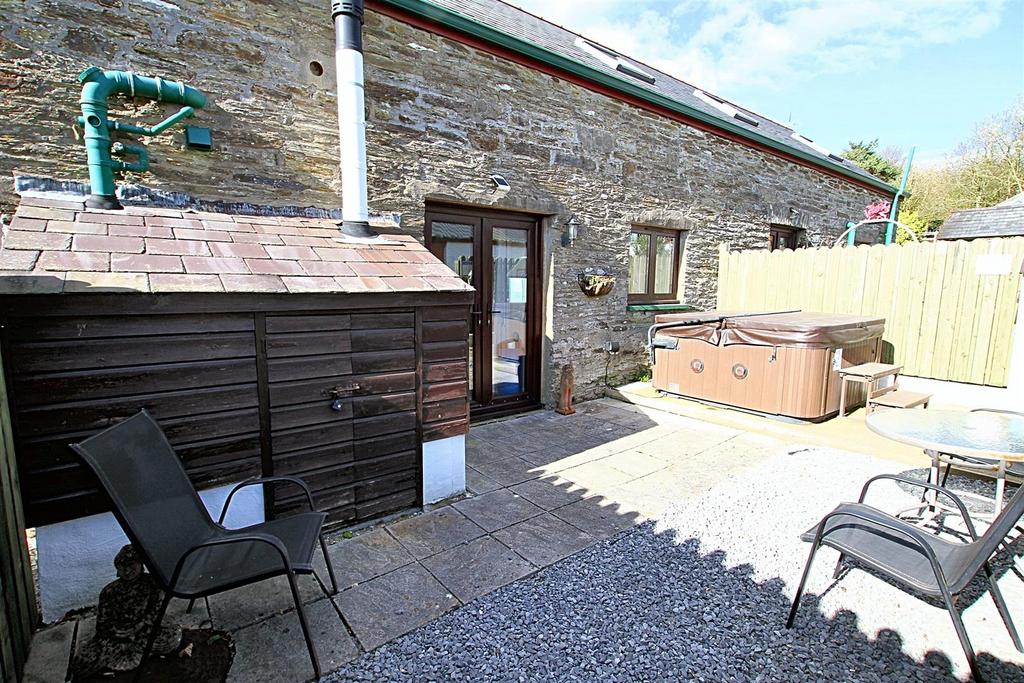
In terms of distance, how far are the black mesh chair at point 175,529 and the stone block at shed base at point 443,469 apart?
1120 millimetres

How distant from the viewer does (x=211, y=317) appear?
106 inches

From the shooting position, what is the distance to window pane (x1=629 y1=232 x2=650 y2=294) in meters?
7.36

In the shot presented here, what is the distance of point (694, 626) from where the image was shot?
240cm

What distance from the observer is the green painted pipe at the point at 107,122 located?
322 centimetres

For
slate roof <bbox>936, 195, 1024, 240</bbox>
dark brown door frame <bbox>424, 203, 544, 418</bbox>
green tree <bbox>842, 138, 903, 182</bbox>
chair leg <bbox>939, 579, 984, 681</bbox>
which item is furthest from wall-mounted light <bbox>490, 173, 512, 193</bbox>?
green tree <bbox>842, 138, 903, 182</bbox>

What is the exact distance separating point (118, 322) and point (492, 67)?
468 centimetres

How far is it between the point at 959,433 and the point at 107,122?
6.14 m

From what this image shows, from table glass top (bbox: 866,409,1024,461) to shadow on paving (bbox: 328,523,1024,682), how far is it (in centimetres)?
103

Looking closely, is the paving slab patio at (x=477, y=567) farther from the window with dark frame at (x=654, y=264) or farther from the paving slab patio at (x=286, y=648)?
the window with dark frame at (x=654, y=264)

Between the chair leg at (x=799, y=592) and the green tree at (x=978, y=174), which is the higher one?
the green tree at (x=978, y=174)

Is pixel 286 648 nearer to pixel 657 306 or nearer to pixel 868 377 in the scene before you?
pixel 868 377

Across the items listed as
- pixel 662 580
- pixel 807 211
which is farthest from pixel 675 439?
pixel 807 211

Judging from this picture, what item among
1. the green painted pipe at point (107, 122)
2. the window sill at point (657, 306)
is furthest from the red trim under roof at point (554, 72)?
the window sill at point (657, 306)

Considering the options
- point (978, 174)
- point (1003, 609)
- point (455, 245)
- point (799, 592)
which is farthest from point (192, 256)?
point (978, 174)
